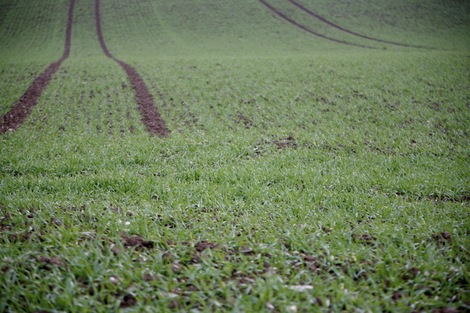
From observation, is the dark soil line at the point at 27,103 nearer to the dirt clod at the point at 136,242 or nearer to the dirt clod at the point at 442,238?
the dirt clod at the point at 136,242

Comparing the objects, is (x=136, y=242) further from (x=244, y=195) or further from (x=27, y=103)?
(x=27, y=103)

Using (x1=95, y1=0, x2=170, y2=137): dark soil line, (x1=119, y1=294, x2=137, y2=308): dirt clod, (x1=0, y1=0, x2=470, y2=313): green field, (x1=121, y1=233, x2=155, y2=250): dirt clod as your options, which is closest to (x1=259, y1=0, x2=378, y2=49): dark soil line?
(x1=0, y1=0, x2=470, y2=313): green field

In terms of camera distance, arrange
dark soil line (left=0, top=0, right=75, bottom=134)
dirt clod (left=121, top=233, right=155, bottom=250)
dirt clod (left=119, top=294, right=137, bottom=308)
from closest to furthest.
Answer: dirt clod (left=119, top=294, right=137, bottom=308), dirt clod (left=121, top=233, right=155, bottom=250), dark soil line (left=0, top=0, right=75, bottom=134)

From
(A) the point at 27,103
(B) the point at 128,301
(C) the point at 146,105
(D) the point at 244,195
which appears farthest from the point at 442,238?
(A) the point at 27,103

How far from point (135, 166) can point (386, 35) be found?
4336 centimetres

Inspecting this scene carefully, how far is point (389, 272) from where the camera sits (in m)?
3.60

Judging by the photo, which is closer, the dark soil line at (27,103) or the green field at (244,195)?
the green field at (244,195)

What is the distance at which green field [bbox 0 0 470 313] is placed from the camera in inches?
130

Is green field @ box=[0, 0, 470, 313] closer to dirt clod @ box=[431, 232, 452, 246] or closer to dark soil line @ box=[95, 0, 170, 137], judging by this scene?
dirt clod @ box=[431, 232, 452, 246]

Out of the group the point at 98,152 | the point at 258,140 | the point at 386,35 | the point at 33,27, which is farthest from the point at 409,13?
Answer: the point at 33,27

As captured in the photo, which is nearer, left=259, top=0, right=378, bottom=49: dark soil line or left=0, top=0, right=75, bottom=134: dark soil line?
left=0, top=0, right=75, bottom=134: dark soil line

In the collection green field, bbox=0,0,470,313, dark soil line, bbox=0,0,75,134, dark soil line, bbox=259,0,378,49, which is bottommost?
dark soil line, bbox=0,0,75,134

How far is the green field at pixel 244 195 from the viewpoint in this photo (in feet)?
10.9

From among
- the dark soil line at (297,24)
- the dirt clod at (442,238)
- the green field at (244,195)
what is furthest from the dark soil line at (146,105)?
the dark soil line at (297,24)
